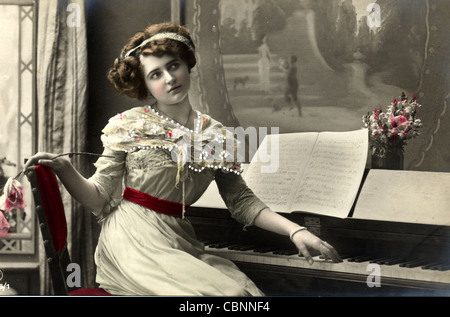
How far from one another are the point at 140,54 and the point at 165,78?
0.16m

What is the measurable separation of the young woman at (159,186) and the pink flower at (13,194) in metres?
0.33

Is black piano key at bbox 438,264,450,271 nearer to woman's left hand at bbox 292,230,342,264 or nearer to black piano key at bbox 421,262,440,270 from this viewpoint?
black piano key at bbox 421,262,440,270

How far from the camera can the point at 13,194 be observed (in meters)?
3.25

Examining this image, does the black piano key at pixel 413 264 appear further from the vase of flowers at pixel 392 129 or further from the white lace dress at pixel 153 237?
the white lace dress at pixel 153 237

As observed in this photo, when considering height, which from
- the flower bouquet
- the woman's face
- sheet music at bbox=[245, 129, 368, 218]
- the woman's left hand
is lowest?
the woman's left hand

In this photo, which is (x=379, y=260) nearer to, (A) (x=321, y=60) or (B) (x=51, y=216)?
(A) (x=321, y=60)

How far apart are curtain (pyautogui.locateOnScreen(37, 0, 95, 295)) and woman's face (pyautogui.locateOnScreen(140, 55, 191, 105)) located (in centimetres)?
38

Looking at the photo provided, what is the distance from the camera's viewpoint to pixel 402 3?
3.21 meters

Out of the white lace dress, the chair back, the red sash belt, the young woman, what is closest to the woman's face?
the young woman

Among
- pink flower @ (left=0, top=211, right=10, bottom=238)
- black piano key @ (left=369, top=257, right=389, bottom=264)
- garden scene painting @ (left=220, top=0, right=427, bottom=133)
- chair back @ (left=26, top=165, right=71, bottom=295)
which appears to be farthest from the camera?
pink flower @ (left=0, top=211, right=10, bottom=238)

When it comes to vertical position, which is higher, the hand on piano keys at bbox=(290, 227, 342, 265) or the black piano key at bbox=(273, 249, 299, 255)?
the hand on piano keys at bbox=(290, 227, 342, 265)

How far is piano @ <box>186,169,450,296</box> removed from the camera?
3.06 metres

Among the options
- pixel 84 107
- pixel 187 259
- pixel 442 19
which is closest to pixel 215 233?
pixel 187 259
